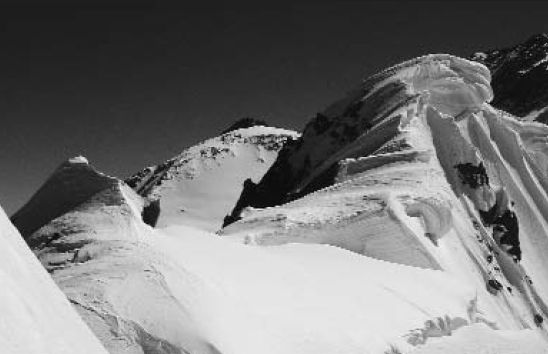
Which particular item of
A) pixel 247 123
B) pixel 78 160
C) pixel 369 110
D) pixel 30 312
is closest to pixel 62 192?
pixel 78 160

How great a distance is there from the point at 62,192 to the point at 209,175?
292ft

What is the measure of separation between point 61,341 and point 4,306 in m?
0.94

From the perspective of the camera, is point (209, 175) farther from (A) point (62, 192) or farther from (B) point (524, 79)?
(A) point (62, 192)

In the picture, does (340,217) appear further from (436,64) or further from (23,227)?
(436,64)

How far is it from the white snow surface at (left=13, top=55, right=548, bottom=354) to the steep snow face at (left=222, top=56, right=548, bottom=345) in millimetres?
132

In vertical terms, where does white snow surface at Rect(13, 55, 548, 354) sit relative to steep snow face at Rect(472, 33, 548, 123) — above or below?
below

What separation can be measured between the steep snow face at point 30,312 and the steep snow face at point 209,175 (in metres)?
79.4

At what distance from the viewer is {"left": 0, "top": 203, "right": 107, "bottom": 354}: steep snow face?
6332 mm

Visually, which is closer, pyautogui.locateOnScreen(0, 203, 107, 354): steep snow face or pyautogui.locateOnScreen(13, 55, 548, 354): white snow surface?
pyautogui.locateOnScreen(0, 203, 107, 354): steep snow face

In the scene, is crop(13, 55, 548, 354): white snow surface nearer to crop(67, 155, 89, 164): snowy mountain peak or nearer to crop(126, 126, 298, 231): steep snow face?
crop(67, 155, 89, 164): snowy mountain peak

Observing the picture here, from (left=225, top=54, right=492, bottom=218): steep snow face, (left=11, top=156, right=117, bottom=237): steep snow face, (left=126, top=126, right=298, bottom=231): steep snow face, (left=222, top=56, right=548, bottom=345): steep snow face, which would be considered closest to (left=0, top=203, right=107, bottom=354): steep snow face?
(left=11, top=156, right=117, bottom=237): steep snow face

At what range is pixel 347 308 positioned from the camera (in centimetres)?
1950

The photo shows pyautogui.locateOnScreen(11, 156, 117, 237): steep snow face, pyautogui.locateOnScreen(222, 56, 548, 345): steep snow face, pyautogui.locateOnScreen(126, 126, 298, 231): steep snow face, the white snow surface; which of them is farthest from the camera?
pyautogui.locateOnScreen(126, 126, 298, 231): steep snow face

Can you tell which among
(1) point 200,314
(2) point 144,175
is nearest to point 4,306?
(1) point 200,314
